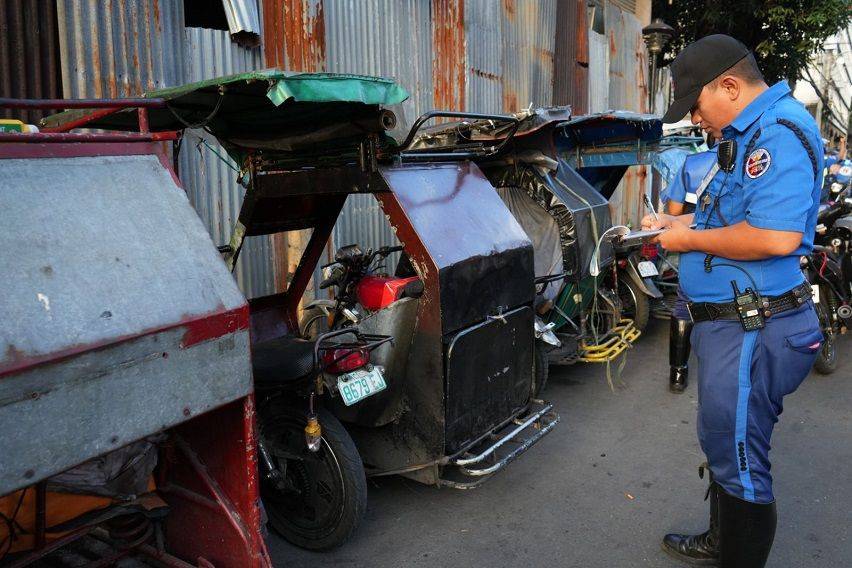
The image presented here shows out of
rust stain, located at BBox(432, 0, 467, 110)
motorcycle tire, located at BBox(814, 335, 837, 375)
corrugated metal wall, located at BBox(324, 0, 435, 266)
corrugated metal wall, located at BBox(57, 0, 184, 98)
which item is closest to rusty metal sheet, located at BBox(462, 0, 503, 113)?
rust stain, located at BBox(432, 0, 467, 110)

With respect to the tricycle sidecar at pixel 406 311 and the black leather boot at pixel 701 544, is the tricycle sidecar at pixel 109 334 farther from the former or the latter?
the black leather boot at pixel 701 544

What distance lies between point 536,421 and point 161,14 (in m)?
3.99

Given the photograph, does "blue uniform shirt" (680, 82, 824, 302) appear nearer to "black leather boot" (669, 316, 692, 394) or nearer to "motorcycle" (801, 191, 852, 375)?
"black leather boot" (669, 316, 692, 394)

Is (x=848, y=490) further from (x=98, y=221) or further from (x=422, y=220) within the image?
(x=98, y=221)

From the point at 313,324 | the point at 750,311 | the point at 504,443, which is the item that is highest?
the point at 750,311

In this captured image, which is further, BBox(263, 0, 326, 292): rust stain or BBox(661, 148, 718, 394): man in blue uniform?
BBox(263, 0, 326, 292): rust stain

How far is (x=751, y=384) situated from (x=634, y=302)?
162 inches

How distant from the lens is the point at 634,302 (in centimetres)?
655

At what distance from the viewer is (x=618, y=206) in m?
12.6

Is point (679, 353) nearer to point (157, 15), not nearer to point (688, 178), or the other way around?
point (688, 178)

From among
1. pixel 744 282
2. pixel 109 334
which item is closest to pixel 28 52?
pixel 109 334

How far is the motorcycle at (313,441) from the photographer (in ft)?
10.0

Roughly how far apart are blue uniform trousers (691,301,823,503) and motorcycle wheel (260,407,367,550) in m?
1.57

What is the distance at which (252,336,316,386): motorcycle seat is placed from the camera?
125 inches
